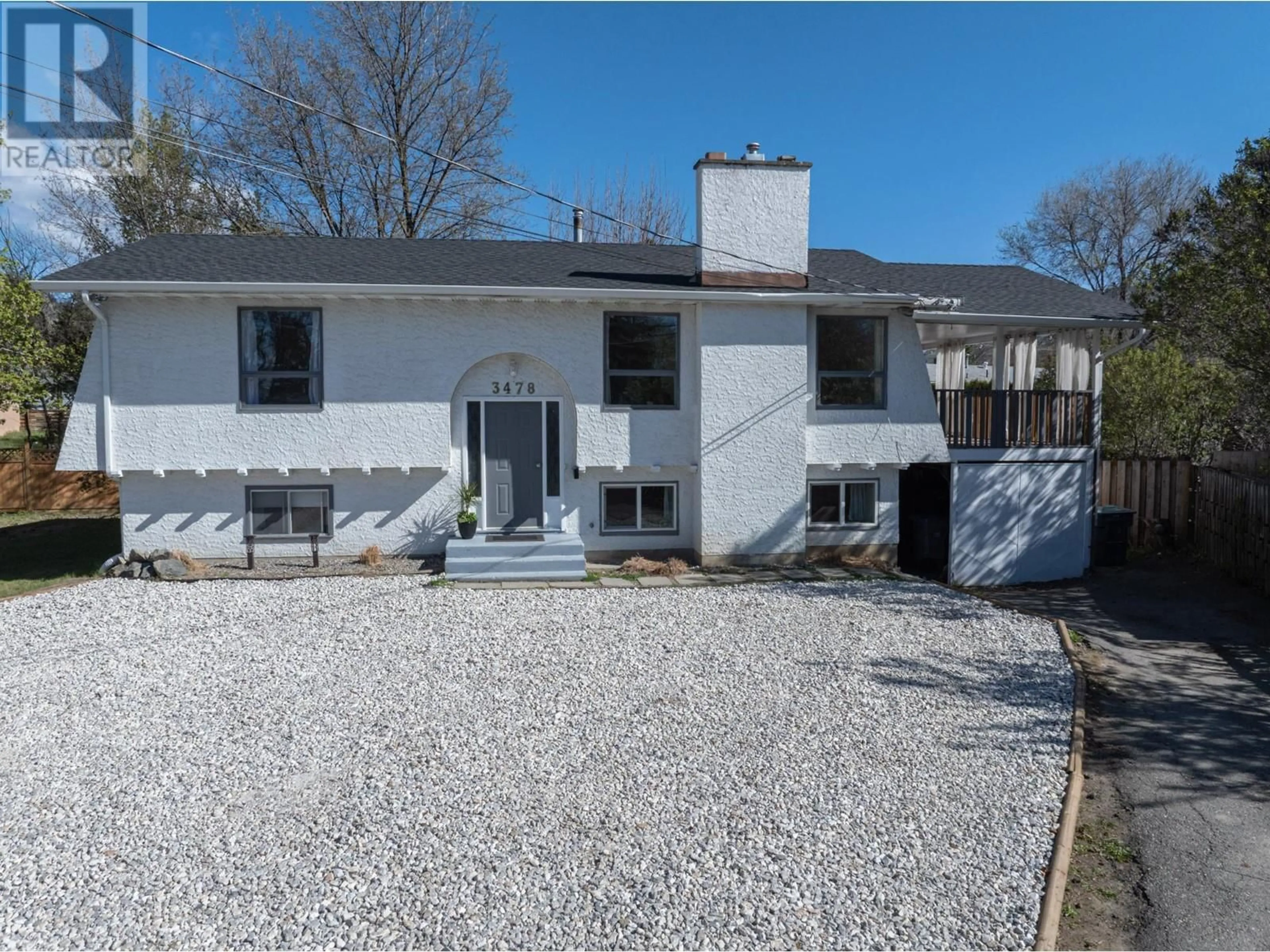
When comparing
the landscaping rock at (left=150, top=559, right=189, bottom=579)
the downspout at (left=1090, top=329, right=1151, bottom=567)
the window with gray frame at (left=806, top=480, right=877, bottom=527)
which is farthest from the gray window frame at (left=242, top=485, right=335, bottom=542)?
the downspout at (left=1090, top=329, right=1151, bottom=567)

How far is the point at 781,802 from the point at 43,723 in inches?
211

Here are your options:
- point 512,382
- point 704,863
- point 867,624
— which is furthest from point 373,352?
point 704,863

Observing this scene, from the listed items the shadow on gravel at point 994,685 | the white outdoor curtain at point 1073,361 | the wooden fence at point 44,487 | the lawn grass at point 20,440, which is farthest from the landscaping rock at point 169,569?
the white outdoor curtain at point 1073,361

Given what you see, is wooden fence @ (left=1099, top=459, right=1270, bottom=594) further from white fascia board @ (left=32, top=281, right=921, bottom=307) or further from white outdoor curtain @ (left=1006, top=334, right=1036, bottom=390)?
white fascia board @ (left=32, top=281, right=921, bottom=307)

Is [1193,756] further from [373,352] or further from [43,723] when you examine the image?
[373,352]

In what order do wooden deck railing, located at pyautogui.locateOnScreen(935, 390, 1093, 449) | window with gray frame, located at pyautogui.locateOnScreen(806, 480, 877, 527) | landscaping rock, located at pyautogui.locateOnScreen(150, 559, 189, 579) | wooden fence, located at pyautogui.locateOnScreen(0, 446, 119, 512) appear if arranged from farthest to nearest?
wooden fence, located at pyautogui.locateOnScreen(0, 446, 119, 512) < wooden deck railing, located at pyautogui.locateOnScreen(935, 390, 1093, 449) < window with gray frame, located at pyautogui.locateOnScreen(806, 480, 877, 527) < landscaping rock, located at pyautogui.locateOnScreen(150, 559, 189, 579)

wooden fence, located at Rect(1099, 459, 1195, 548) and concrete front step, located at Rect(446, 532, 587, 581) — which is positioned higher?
wooden fence, located at Rect(1099, 459, 1195, 548)

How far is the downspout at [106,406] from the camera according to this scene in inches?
431

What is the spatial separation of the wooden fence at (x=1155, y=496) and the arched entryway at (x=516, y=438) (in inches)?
389

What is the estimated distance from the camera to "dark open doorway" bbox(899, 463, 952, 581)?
13195mm

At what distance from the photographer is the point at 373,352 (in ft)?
37.7

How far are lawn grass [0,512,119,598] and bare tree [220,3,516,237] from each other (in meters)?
9.97

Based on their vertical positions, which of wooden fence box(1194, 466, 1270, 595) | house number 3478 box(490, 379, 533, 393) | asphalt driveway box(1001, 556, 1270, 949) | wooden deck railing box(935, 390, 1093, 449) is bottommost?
asphalt driveway box(1001, 556, 1270, 949)

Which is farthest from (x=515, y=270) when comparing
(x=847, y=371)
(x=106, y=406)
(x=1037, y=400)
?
(x=1037, y=400)
